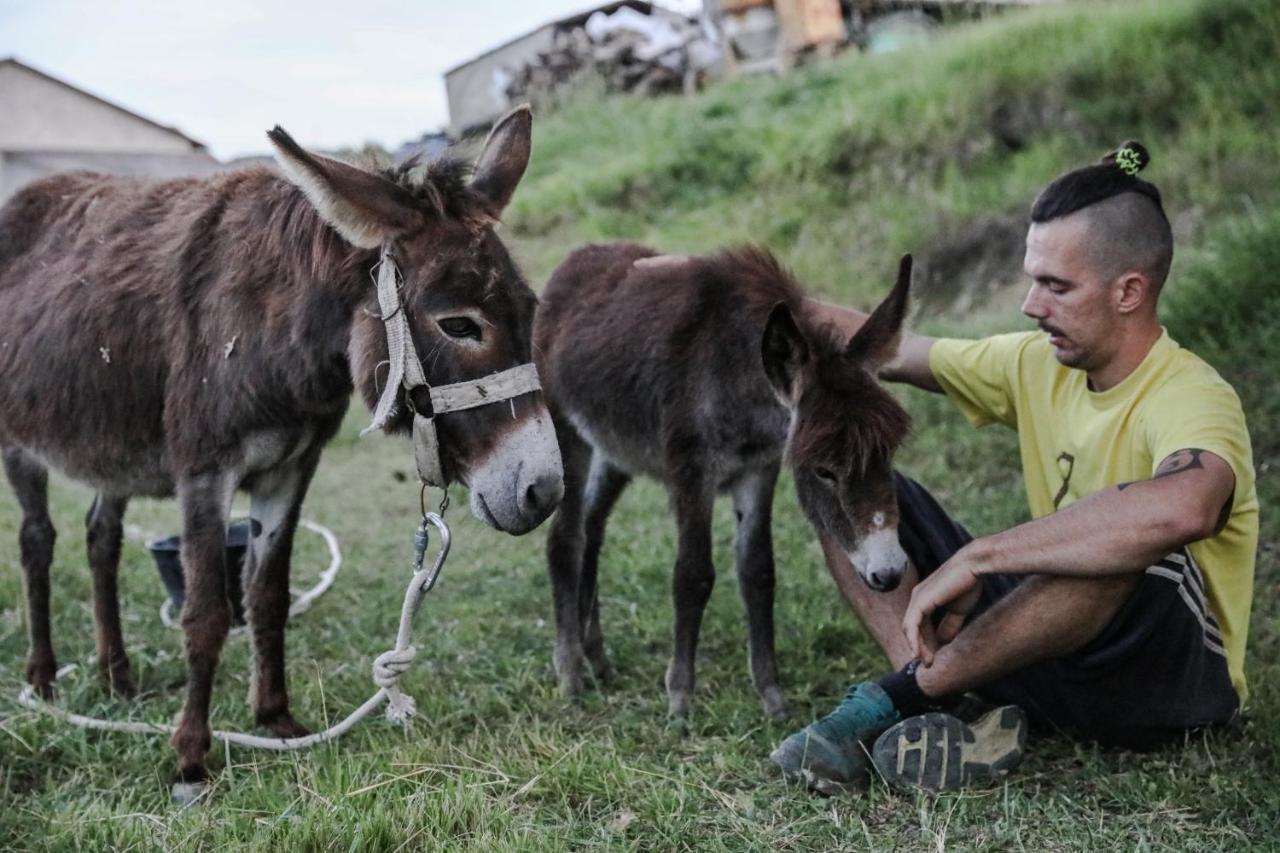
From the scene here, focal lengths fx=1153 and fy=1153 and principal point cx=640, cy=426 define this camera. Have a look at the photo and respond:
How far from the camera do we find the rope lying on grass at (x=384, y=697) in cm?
297

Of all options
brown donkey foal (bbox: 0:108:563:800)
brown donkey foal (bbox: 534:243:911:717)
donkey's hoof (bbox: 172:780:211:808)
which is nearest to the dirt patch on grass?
brown donkey foal (bbox: 534:243:911:717)

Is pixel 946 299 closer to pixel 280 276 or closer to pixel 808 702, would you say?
pixel 808 702

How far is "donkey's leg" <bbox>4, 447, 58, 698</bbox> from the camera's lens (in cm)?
421

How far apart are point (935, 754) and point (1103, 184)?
161 cm

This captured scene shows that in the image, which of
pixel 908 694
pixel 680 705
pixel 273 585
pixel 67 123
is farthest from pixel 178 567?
pixel 67 123

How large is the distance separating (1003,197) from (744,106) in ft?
14.7

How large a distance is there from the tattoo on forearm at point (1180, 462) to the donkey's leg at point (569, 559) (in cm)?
207

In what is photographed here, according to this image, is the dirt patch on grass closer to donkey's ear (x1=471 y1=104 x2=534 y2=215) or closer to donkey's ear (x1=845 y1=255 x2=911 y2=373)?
donkey's ear (x1=845 y1=255 x2=911 y2=373)

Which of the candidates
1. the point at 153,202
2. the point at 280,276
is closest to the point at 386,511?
the point at 153,202

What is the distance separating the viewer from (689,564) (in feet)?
12.8

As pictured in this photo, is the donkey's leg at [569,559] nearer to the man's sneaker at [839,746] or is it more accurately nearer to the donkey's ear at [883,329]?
the man's sneaker at [839,746]

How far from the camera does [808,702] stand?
388cm

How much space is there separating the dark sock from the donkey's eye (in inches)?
58.5

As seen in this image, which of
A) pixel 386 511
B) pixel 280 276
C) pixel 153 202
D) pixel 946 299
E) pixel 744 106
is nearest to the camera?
pixel 280 276
